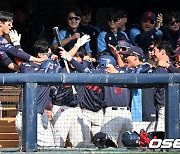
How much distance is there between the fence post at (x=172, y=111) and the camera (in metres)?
5.32

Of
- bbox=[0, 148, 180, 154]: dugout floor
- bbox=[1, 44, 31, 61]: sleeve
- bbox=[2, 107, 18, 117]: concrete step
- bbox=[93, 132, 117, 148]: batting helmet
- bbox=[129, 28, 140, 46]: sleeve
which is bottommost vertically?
bbox=[0, 148, 180, 154]: dugout floor

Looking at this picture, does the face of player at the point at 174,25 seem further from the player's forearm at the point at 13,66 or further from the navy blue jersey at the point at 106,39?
the player's forearm at the point at 13,66

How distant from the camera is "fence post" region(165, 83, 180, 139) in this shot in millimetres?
5324

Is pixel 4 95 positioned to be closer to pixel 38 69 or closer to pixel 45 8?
pixel 38 69

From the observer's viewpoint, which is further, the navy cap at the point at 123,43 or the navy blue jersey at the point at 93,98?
the navy cap at the point at 123,43

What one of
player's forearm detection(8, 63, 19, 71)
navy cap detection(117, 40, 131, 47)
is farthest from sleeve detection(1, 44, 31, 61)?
navy cap detection(117, 40, 131, 47)

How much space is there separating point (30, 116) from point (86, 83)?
1.62 ft

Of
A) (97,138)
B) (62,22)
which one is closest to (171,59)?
(97,138)

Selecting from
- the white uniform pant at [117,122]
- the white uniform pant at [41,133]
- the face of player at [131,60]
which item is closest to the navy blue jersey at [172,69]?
the face of player at [131,60]

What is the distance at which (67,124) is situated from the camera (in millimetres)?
6480

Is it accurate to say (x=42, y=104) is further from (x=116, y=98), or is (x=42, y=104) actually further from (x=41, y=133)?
(x=116, y=98)

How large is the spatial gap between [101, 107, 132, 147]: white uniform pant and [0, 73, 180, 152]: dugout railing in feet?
2.91

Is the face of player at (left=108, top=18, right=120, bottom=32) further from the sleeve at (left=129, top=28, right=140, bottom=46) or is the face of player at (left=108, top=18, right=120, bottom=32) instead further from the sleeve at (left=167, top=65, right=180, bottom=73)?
the sleeve at (left=167, top=65, right=180, bottom=73)

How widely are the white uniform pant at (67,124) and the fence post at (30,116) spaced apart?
3.20ft
